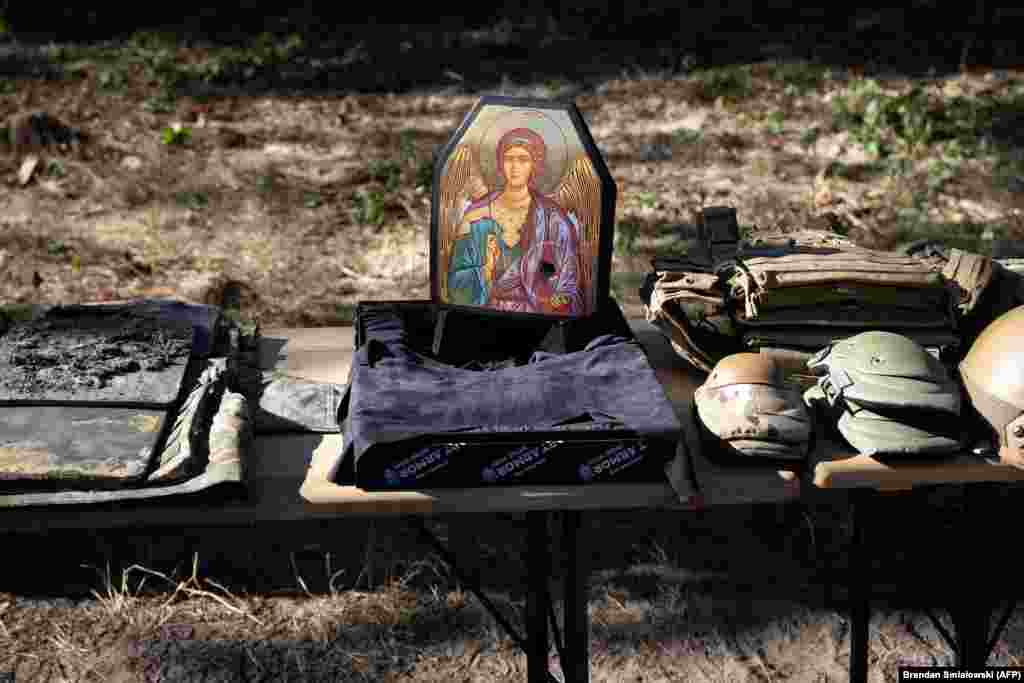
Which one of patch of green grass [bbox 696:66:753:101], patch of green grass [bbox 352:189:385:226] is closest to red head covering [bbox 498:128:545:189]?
patch of green grass [bbox 352:189:385:226]

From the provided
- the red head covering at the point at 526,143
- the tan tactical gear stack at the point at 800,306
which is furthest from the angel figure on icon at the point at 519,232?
the tan tactical gear stack at the point at 800,306

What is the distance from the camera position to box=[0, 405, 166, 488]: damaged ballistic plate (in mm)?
2314

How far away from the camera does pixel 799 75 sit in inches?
340

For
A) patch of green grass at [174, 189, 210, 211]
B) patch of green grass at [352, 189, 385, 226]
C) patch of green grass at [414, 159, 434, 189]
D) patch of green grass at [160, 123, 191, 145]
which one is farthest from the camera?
patch of green grass at [160, 123, 191, 145]

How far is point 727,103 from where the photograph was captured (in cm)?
816

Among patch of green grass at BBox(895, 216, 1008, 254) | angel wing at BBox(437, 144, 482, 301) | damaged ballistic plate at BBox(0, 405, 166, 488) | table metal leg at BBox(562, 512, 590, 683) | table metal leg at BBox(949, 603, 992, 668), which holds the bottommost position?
table metal leg at BBox(949, 603, 992, 668)

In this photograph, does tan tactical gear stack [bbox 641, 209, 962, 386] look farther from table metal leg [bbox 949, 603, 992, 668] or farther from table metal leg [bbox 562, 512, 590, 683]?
table metal leg [bbox 949, 603, 992, 668]

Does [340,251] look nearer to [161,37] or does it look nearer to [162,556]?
[162,556]

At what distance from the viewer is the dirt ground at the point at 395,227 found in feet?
12.3

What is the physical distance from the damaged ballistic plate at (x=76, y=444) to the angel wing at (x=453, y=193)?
76cm

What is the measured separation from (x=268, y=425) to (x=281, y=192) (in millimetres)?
4377

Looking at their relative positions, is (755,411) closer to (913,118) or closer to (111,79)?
(913,118)

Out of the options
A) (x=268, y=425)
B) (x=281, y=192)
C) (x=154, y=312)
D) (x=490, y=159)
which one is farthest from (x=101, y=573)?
(x=281, y=192)

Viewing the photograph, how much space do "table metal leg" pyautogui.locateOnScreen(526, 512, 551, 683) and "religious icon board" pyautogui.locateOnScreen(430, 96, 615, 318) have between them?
520 millimetres
